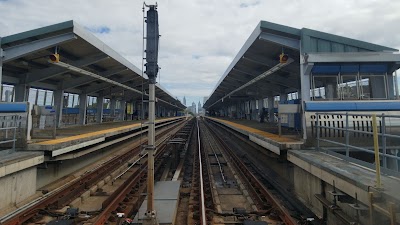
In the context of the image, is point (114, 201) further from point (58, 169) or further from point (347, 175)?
point (347, 175)

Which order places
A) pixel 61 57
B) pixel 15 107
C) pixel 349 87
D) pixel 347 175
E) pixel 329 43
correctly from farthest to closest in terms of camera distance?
pixel 61 57
pixel 349 87
pixel 329 43
pixel 15 107
pixel 347 175

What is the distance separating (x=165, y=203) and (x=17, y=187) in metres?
4.28

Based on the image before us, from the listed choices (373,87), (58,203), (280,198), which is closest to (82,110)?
(58,203)

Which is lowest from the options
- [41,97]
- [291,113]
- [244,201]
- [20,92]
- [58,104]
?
[244,201]

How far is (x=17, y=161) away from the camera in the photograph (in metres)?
6.54

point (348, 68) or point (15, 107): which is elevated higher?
point (348, 68)

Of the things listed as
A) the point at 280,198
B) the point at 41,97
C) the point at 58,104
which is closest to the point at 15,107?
the point at 280,198

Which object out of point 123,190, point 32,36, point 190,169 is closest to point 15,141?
point 123,190

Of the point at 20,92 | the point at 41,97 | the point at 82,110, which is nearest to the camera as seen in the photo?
the point at 20,92

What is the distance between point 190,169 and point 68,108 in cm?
2019

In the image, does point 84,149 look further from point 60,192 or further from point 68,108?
point 68,108

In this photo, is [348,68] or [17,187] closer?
[17,187]

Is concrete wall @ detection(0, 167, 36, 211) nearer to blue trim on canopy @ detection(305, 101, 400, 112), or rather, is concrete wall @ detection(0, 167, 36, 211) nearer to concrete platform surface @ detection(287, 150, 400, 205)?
concrete platform surface @ detection(287, 150, 400, 205)

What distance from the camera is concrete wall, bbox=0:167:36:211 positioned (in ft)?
20.4
